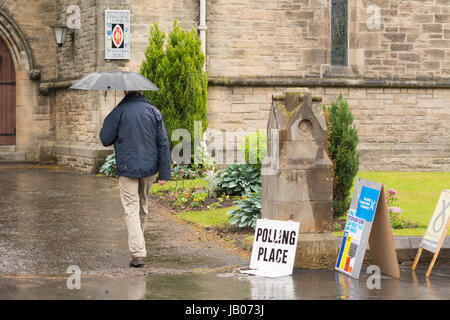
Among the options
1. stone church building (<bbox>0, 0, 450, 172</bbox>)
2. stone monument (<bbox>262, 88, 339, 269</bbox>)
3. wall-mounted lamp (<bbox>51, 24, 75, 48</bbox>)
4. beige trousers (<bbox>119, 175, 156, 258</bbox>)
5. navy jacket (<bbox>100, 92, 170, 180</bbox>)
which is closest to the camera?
beige trousers (<bbox>119, 175, 156, 258</bbox>)

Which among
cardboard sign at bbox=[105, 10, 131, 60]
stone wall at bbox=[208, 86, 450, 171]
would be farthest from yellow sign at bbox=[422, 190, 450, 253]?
cardboard sign at bbox=[105, 10, 131, 60]

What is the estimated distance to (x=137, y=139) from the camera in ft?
25.3

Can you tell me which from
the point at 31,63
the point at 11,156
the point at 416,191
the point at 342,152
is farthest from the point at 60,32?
the point at 342,152

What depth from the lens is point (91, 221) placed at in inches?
408

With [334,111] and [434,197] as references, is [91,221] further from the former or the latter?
[434,197]

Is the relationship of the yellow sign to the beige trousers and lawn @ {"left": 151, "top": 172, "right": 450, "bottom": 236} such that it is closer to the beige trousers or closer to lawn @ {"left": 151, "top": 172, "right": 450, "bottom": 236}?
lawn @ {"left": 151, "top": 172, "right": 450, "bottom": 236}

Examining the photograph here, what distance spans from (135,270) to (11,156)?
13176mm

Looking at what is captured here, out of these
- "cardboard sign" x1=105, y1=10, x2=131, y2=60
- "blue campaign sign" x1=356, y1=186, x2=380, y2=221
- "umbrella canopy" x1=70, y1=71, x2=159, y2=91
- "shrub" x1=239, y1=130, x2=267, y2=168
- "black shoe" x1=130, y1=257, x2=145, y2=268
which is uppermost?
"cardboard sign" x1=105, y1=10, x2=131, y2=60

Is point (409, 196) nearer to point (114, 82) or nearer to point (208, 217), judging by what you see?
point (208, 217)

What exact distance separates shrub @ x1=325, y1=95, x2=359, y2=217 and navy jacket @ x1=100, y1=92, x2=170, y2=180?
2767mm

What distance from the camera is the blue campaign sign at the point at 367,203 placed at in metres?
7.51

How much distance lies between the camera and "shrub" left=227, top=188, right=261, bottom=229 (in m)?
9.62

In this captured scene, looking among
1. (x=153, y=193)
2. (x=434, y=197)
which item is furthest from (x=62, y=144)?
(x=434, y=197)
